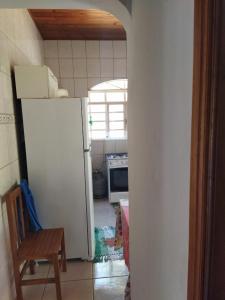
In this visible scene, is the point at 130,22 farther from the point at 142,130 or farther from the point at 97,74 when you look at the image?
the point at 97,74

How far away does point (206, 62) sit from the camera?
0.48m

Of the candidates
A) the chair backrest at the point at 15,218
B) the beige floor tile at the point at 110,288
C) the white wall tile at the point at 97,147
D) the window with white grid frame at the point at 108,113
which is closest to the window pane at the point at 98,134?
the window with white grid frame at the point at 108,113

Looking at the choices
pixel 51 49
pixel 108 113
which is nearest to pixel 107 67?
pixel 108 113

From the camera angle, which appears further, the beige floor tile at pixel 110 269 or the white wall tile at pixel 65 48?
the white wall tile at pixel 65 48

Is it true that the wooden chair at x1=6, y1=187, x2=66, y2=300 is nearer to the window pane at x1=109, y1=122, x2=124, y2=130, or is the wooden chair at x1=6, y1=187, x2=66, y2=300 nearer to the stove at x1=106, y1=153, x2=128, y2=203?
the stove at x1=106, y1=153, x2=128, y2=203

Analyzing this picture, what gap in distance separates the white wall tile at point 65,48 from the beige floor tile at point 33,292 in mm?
3217

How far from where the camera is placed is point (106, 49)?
3943 millimetres

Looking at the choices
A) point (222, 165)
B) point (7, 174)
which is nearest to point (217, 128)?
point (222, 165)

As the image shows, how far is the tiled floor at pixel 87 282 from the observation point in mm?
2021

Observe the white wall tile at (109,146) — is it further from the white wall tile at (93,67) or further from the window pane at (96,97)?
the white wall tile at (93,67)

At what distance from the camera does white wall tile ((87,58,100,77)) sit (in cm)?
393

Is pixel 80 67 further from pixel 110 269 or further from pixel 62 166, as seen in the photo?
pixel 110 269

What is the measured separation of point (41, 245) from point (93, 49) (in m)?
3.11

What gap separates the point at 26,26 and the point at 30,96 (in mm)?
1060
